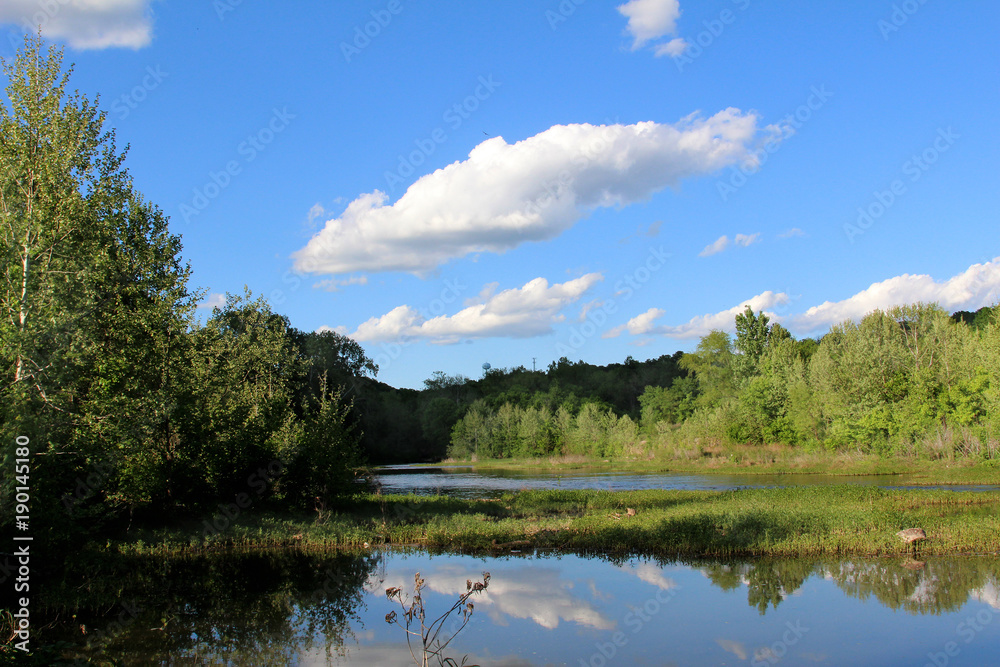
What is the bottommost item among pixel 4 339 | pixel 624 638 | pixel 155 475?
pixel 624 638

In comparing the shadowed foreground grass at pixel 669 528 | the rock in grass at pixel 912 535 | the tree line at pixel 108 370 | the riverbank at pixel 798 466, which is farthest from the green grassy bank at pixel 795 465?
the tree line at pixel 108 370

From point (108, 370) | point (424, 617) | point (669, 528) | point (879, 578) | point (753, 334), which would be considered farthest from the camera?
point (753, 334)

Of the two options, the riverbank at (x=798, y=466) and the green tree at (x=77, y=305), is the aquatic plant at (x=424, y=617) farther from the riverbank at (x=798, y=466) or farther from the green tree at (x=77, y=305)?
the riverbank at (x=798, y=466)

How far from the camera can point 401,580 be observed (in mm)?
18734

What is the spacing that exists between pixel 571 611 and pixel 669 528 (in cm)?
907

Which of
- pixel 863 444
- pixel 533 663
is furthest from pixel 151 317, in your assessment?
pixel 863 444

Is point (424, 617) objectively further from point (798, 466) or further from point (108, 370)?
point (798, 466)

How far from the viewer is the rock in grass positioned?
19938mm

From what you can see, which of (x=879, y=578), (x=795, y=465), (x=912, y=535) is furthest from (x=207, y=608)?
(x=795, y=465)

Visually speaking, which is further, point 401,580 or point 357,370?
point 357,370

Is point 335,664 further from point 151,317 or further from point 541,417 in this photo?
point 541,417

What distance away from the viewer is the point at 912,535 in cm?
2008

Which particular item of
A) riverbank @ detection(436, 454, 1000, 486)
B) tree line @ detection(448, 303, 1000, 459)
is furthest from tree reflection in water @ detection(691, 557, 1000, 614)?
tree line @ detection(448, 303, 1000, 459)

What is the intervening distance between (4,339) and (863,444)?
60.8 meters
